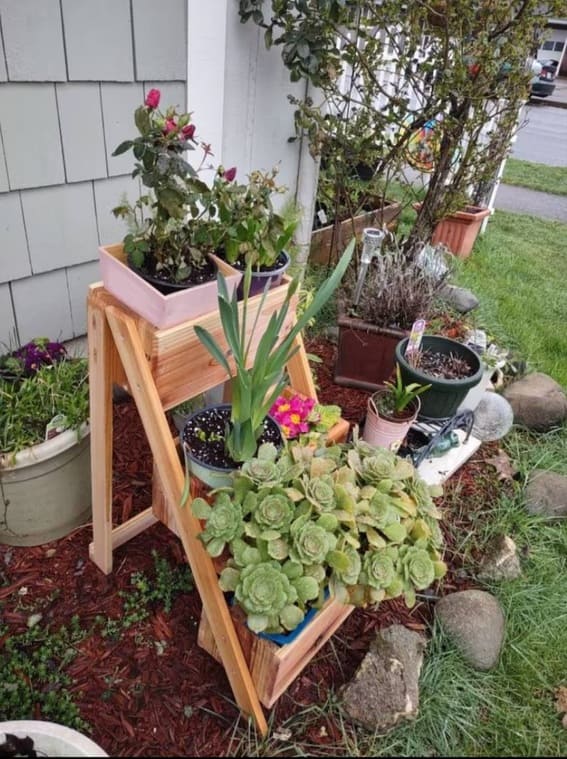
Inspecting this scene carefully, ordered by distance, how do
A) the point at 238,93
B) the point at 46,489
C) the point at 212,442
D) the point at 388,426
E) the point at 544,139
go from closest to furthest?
the point at 212,442
the point at 46,489
the point at 388,426
the point at 238,93
the point at 544,139

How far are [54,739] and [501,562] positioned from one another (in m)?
1.42

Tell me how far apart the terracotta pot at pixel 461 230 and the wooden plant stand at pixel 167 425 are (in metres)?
3.33

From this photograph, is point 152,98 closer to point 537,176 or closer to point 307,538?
point 307,538

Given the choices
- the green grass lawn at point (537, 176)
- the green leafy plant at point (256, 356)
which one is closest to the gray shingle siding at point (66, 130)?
the green leafy plant at point (256, 356)

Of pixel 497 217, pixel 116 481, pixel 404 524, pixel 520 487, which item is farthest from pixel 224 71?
pixel 497 217

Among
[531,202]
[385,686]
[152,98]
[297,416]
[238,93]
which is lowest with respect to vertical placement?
[531,202]

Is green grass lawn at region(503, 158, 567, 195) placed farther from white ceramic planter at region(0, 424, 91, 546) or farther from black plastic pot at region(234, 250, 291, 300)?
white ceramic planter at region(0, 424, 91, 546)

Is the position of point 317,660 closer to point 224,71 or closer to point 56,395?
point 56,395

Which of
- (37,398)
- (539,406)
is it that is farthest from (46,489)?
(539,406)

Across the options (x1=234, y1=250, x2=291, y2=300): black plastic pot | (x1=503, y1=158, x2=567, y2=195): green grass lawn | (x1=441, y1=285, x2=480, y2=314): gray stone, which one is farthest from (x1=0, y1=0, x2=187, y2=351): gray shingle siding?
(x1=503, y1=158, x2=567, y2=195): green grass lawn

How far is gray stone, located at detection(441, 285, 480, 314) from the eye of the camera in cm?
318

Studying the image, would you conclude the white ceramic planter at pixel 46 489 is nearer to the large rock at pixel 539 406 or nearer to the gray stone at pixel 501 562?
the gray stone at pixel 501 562

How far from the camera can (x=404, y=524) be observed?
1.30 metres

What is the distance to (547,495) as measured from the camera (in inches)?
84.0
